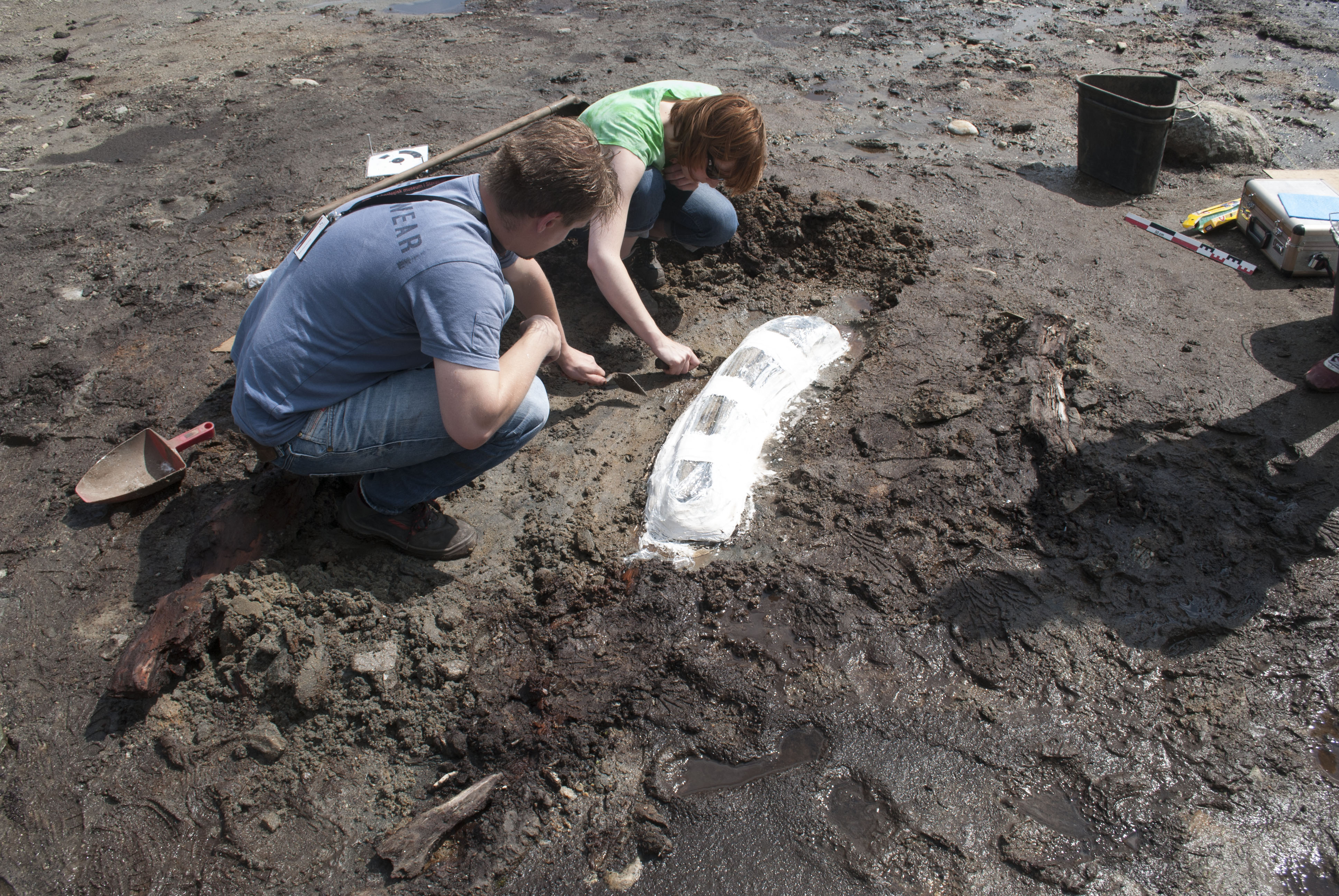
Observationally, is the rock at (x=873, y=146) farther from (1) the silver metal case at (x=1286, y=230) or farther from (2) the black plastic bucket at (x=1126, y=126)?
(1) the silver metal case at (x=1286, y=230)

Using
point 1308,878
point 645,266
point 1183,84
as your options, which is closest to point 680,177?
point 645,266

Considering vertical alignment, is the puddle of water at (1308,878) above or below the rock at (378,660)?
below

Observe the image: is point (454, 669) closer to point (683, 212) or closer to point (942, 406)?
point (942, 406)

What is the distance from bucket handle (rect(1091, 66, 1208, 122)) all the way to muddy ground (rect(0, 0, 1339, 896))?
73cm

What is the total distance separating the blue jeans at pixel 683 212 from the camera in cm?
330

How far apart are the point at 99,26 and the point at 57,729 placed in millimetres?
8292

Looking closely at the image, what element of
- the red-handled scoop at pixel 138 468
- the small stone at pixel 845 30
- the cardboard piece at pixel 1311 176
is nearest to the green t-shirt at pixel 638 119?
the red-handled scoop at pixel 138 468

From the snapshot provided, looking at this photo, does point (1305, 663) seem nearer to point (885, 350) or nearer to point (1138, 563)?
point (1138, 563)

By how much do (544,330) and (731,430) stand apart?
897 mm

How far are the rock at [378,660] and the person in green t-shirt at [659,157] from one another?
149 centimetres

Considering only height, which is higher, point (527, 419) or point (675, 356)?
point (527, 419)

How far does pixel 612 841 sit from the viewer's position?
5.91 ft

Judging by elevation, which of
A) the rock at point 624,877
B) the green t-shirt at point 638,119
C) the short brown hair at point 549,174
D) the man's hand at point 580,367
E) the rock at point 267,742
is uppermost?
the short brown hair at point 549,174

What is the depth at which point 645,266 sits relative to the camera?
383 cm
